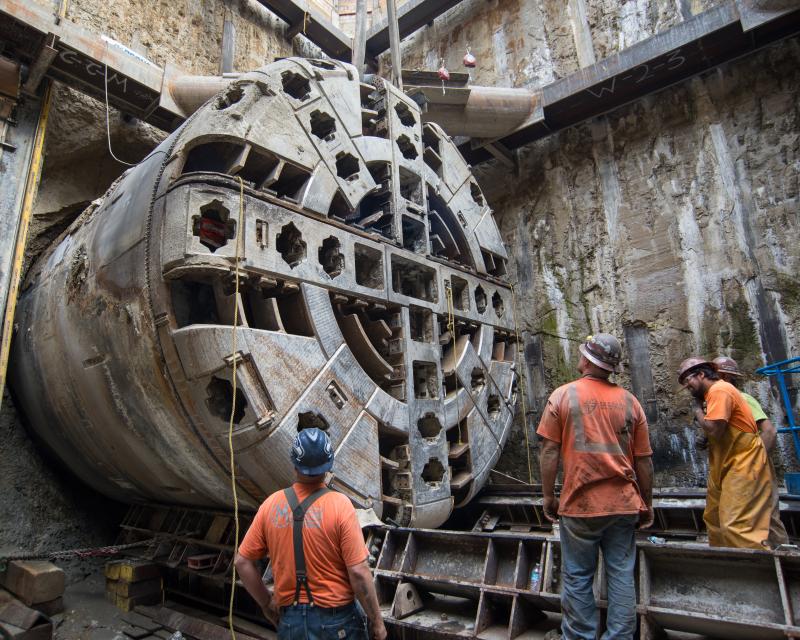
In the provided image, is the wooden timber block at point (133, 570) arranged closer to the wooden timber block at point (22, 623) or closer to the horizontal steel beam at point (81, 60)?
the wooden timber block at point (22, 623)

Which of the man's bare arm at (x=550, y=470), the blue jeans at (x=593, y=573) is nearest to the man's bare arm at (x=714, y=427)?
the blue jeans at (x=593, y=573)

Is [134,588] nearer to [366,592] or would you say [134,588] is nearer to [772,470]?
[366,592]

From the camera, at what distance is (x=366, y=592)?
220 centimetres

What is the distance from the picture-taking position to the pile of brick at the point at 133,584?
4492 millimetres

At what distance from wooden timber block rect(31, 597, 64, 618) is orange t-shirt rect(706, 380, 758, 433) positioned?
16.5ft

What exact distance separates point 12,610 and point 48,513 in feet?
7.04

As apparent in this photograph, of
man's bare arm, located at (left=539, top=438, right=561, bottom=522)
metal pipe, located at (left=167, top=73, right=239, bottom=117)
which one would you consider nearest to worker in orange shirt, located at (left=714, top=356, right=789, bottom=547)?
man's bare arm, located at (left=539, top=438, right=561, bottom=522)

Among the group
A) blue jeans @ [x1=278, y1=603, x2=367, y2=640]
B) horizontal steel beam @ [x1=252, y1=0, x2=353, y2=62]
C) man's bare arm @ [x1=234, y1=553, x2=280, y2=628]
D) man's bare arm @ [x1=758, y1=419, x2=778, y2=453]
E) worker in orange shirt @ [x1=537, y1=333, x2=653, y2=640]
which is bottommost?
blue jeans @ [x1=278, y1=603, x2=367, y2=640]

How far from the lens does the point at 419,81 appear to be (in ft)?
23.3

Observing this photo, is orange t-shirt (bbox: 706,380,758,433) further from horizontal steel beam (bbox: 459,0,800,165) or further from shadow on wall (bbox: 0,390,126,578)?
shadow on wall (bbox: 0,390,126,578)

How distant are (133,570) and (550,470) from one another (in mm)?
3700

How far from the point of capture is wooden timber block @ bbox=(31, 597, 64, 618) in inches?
167

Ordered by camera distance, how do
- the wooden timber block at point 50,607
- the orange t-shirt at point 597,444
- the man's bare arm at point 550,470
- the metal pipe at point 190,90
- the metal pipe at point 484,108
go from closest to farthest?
the orange t-shirt at point 597,444 → the man's bare arm at point 550,470 → the wooden timber block at point 50,607 → the metal pipe at point 190,90 → the metal pipe at point 484,108

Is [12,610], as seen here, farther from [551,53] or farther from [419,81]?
[551,53]
